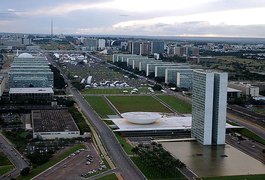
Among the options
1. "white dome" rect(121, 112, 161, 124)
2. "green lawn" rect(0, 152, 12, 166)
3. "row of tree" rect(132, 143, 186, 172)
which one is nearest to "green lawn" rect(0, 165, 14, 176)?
"green lawn" rect(0, 152, 12, 166)

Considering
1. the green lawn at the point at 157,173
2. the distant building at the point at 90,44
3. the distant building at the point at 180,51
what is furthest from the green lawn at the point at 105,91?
the distant building at the point at 90,44

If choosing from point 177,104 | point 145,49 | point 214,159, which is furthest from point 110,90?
point 145,49

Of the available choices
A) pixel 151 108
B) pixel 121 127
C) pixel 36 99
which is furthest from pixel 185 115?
pixel 36 99

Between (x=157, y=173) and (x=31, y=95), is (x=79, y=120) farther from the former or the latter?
(x=157, y=173)

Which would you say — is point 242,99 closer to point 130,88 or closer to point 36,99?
point 130,88

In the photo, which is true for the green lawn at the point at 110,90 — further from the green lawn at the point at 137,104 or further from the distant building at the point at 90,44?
the distant building at the point at 90,44

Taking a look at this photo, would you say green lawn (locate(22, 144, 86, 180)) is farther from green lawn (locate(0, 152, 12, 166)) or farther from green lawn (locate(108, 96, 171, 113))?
green lawn (locate(108, 96, 171, 113))
